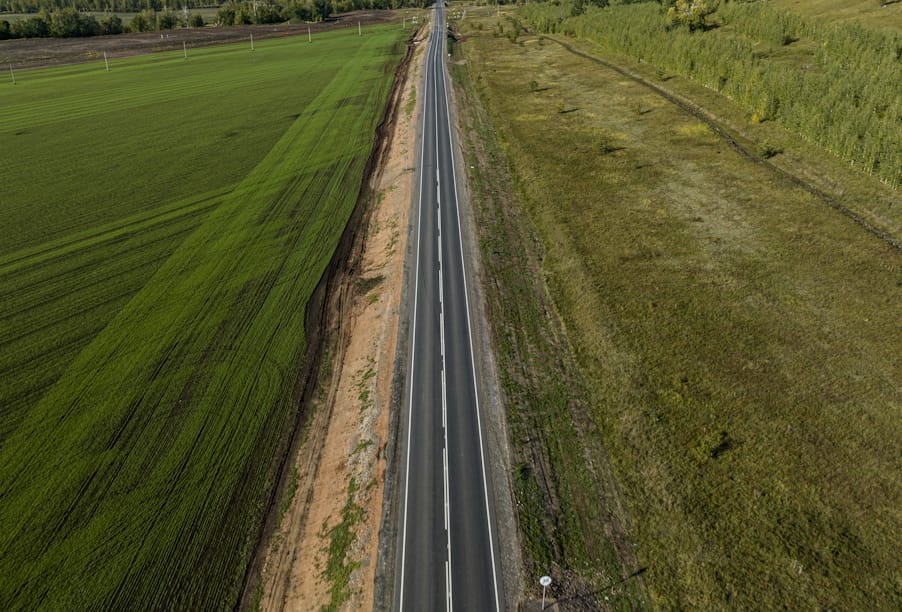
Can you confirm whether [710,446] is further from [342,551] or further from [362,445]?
[342,551]

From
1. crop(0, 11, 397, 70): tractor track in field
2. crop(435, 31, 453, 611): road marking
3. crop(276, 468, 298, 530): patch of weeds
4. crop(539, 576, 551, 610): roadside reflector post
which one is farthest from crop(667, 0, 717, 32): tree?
crop(0, 11, 397, 70): tractor track in field

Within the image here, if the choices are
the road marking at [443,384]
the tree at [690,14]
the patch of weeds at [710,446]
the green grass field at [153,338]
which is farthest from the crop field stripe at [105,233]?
the tree at [690,14]

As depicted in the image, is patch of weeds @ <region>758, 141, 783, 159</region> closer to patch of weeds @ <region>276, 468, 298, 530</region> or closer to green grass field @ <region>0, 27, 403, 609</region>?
green grass field @ <region>0, 27, 403, 609</region>

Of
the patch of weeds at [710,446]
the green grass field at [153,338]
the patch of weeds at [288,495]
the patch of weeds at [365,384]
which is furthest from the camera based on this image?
the patch of weeds at [365,384]

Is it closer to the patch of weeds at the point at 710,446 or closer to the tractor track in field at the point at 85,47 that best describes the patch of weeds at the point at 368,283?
the patch of weeds at the point at 710,446

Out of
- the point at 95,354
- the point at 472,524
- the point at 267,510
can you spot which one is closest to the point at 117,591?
the point at 267,510

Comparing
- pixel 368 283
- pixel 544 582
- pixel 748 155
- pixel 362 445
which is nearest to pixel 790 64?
pixel 748 155
